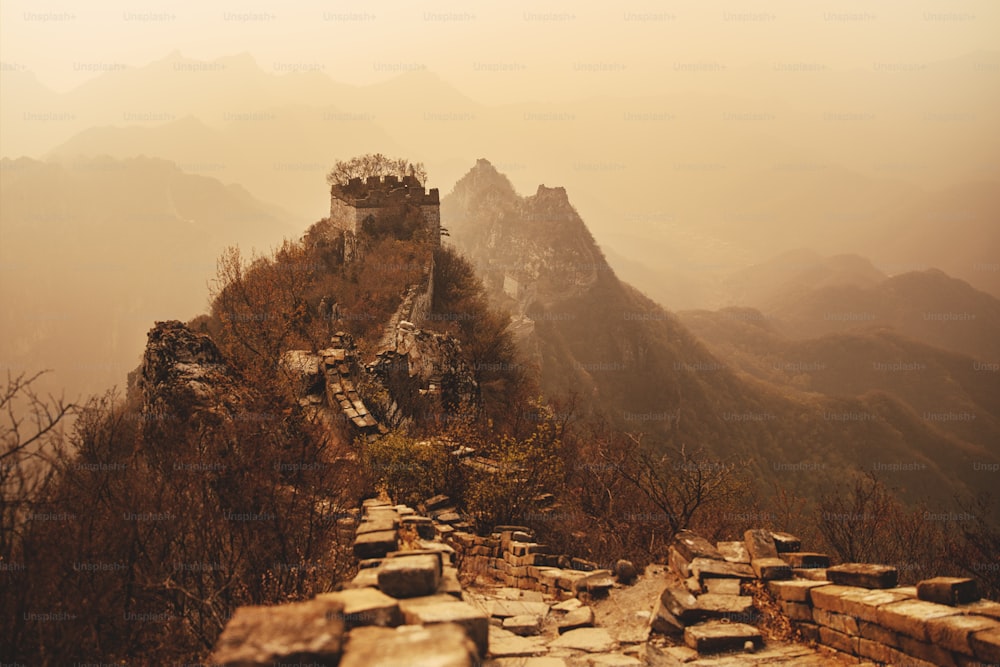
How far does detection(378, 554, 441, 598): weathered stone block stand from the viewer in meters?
4.81

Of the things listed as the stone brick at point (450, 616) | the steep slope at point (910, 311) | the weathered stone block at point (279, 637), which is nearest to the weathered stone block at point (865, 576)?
the stone brick at point (450, 616)

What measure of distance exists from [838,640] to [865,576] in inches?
33.1

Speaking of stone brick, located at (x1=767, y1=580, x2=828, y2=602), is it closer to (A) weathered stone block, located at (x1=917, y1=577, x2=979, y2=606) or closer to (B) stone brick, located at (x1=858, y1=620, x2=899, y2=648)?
(B) stone brick, located at (x1=858, y1=620, x2=899, y2=648)

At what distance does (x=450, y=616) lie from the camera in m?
4.19

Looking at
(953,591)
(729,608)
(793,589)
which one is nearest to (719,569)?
(729,608)

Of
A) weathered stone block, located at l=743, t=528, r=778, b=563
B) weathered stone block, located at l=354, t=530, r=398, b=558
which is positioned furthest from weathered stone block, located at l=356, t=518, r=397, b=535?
weathered stone block, located at l=743, t=528, r=778, b=563

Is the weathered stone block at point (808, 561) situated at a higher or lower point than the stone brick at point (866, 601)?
lower

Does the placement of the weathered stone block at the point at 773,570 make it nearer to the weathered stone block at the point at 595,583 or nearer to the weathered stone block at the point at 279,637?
the weathered stone block at the point at 595,583

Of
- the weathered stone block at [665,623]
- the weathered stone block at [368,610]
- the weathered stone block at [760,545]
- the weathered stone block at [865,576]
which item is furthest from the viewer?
the weathered stone block at [760,545]

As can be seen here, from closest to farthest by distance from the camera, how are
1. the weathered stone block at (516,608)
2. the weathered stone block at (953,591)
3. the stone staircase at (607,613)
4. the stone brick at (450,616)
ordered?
the stone staircase at (607,613) < the stone brick at (450,616) < the weathered stone block at (953,591) < the weathered stone block at (516,608)

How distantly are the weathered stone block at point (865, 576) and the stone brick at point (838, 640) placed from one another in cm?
69

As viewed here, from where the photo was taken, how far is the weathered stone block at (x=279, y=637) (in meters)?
2.99

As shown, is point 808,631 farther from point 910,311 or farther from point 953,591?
point 910,311

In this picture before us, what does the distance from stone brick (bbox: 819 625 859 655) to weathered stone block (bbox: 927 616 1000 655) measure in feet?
3.48
